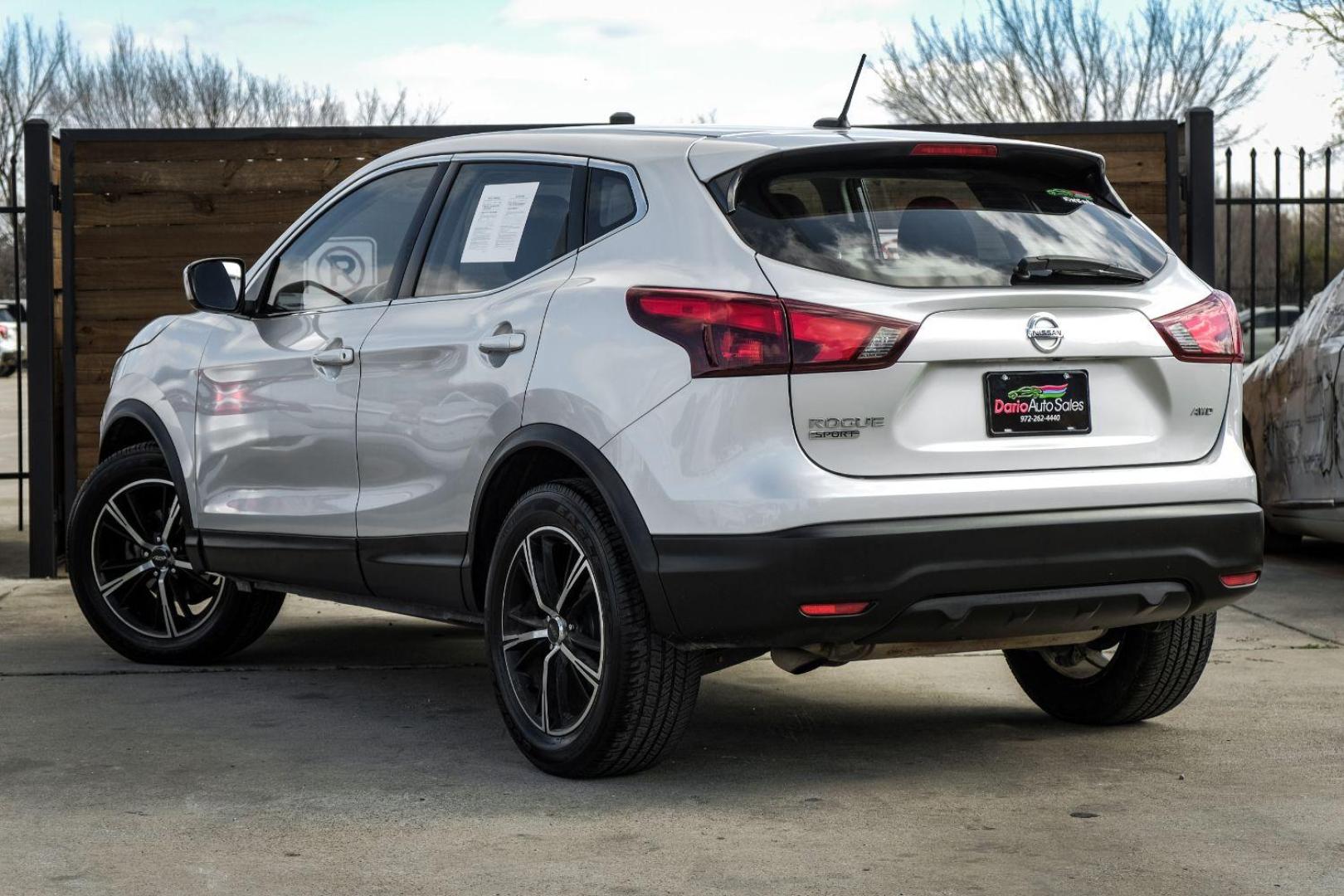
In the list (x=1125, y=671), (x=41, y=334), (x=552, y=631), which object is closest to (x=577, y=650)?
(x=552, y=631)

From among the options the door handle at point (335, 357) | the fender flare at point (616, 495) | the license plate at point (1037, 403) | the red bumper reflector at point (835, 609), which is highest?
the door handle at point (335, 357)

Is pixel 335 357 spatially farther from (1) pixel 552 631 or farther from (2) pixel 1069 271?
(2) pixel 1069 271

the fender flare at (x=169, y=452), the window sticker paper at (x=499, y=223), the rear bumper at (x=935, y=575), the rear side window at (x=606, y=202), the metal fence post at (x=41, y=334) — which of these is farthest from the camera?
the metal fence post at (x=41, y=334)

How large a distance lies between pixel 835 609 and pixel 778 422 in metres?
0.47

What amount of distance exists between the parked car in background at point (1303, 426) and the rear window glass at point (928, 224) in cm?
430

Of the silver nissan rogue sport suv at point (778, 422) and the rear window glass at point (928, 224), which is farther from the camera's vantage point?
the rear window glass at point (928, 224)

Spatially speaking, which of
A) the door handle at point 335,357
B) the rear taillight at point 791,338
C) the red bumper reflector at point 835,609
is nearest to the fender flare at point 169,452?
the door handle at point 335,357

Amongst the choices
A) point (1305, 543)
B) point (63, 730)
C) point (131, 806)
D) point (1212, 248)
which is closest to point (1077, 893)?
point (131, 806)

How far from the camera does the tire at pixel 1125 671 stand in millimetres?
5230

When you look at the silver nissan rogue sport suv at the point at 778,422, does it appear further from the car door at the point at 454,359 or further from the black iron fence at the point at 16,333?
the black iron fence at the point at 16,333

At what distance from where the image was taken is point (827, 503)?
13.8ft

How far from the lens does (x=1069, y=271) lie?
15.0 ft

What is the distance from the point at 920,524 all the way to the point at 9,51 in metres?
56.2

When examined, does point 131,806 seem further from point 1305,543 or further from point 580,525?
point 1305,543
